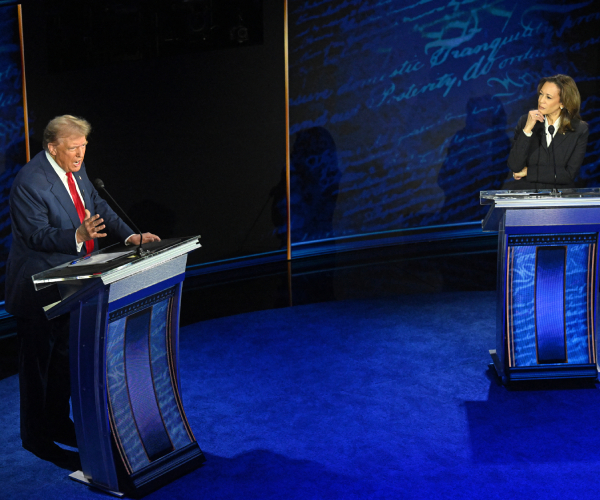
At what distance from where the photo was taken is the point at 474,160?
7324 millimetres

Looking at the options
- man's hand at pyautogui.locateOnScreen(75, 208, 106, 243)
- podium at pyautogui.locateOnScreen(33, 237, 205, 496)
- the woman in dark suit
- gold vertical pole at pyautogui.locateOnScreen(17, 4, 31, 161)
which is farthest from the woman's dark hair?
gold vertical pole at pyautogui.locateOnScreen(17, 4, 31, 161)

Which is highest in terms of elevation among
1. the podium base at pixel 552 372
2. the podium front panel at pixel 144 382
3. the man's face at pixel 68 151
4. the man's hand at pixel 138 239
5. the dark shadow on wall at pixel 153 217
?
the man's face at pixel 68 151

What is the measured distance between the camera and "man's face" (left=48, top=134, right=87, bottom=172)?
274cm

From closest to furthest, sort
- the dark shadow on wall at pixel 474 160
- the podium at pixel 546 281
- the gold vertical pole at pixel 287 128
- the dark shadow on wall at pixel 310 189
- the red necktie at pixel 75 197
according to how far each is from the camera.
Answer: the red necktie at pixel 75 197, the podium at pixel 546 281, the gold vertical pole at pixel 287 128, the dark shadow on wall at pixel 310 189, the dark shadow on wall at pixel 474 160

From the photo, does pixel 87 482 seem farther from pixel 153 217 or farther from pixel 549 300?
pixel 153 217

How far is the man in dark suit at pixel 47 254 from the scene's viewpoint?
2701 millimetres

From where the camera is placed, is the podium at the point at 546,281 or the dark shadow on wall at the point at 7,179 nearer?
the podium at the point at 546,281

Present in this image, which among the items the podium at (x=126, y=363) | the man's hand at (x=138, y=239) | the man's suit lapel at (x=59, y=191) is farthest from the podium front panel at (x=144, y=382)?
the man's suit lapel at (x=59, y=191)

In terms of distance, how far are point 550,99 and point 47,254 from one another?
2727 millimetres

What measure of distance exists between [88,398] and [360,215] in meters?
4.83

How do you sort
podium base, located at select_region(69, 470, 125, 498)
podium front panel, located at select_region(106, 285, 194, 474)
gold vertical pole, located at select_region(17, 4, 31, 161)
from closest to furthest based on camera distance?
podium front panel, located at select_region(106, 285, 194, 474) < podium base, located at select_region(69, 470, 125, 498) < gold vertical pole, located at select_region(17, 4, 31, 161)

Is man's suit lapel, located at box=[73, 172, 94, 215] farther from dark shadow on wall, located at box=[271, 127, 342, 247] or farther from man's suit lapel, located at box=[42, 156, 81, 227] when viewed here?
dark shadow on wall, located at box=[271, 127, 342, 247]

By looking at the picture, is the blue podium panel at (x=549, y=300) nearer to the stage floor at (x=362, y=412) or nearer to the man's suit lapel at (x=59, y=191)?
the stage floor at (x=362, y=412)

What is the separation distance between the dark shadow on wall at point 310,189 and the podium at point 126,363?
3791 mm
